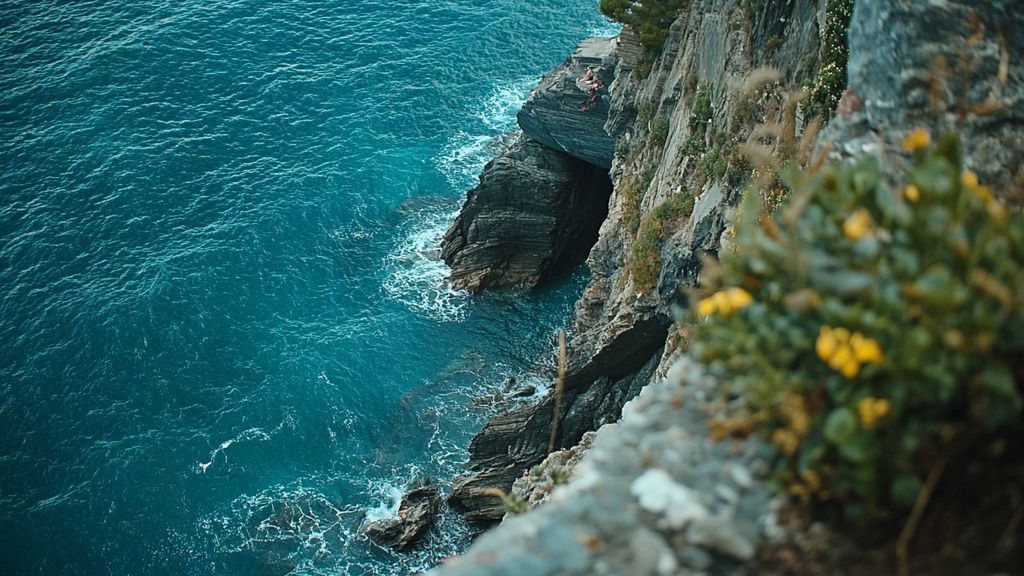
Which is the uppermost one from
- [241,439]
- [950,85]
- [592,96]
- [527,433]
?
[950,85]

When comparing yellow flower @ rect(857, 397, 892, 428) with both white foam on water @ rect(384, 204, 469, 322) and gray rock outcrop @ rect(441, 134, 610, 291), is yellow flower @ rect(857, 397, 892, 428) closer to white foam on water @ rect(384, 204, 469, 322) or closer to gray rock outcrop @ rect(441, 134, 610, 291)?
white foam on water @ rect(384, 204, 469, 322)

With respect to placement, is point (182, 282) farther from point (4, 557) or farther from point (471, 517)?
point (471, 517)

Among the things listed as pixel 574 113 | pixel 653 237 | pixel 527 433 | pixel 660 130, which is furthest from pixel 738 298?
pixel 574 113

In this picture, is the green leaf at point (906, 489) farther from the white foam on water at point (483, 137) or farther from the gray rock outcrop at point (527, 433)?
the white foam on water at point (483, 137)

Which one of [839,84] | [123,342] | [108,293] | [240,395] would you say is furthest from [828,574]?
[108,293]

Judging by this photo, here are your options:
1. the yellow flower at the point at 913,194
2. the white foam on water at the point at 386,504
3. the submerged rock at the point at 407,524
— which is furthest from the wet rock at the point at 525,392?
the yellow flower at the point at 913,194

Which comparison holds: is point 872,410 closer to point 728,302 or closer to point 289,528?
point 728,302
